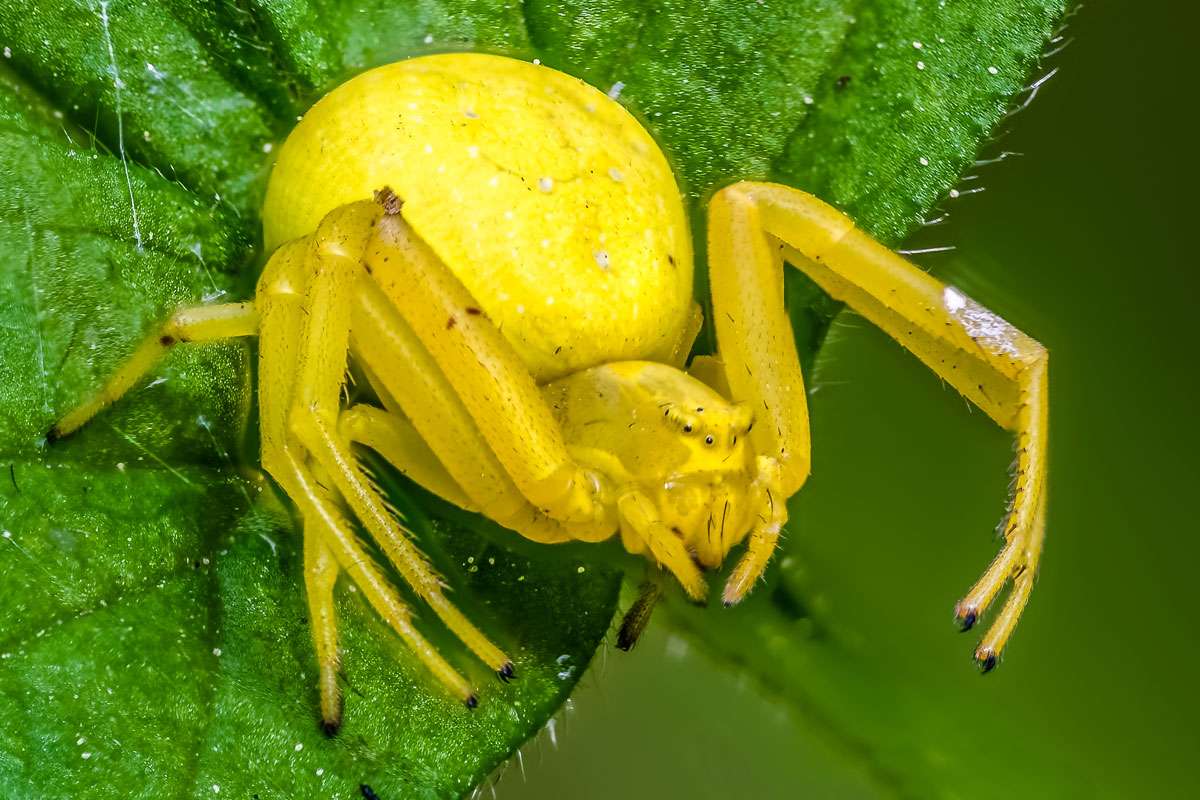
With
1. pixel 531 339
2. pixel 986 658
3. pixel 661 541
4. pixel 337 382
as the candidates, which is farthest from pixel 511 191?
pixel 986 658

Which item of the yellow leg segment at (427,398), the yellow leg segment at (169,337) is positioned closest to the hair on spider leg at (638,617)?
the yellow leg segment at (427,398)

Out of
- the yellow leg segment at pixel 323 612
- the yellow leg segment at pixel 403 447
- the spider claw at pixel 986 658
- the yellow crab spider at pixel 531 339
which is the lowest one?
the yellow leg segment at pixel 323 612

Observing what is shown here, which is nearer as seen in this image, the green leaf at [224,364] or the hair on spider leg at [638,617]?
the green leaf at [224,364]

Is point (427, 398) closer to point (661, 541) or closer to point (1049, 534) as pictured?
point (661, 541)

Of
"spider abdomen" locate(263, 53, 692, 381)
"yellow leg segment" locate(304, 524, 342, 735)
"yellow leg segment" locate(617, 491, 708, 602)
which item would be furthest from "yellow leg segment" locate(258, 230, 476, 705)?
"yellow leg segment" locate(617, 491, 708, 602)

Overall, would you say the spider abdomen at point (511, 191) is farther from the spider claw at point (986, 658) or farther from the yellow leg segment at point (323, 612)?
the spider claw at point (986, 658)

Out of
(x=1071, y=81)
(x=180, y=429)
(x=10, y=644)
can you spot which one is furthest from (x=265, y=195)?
(x=1071, y=81)

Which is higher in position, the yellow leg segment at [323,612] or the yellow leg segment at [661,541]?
the yellow leg segment at [661,541]
